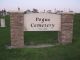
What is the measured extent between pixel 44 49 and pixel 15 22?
1.69 meters

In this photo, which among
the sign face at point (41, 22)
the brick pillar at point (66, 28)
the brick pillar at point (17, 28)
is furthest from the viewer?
the brick pillar at point (66, 28)

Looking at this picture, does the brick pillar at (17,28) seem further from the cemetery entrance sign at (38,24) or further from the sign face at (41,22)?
the sign face at (41,22)

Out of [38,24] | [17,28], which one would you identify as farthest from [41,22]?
[17,28]

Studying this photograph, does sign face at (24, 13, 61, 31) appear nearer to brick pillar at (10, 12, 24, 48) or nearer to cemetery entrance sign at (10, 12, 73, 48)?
cemetery entrance sign at (10, 12, 73, 48)

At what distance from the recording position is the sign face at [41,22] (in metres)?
8.94

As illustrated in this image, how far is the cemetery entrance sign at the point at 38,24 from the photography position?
878cm

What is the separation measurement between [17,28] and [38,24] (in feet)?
3.12

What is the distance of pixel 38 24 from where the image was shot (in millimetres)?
9086

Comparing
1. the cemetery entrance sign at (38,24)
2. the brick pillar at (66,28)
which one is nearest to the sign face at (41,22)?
the cemetery entrance sign at (38,24)

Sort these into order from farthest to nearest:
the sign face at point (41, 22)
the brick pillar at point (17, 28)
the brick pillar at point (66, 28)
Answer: the brick pillar at point (66, 28), the sign face at point (41, 22), the brick pillar at point (17, 28)

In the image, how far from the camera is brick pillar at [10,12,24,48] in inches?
344

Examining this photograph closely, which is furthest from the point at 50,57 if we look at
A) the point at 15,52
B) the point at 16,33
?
the point at 16,33

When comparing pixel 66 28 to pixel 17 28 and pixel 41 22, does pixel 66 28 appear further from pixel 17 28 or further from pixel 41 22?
pixel 17 28

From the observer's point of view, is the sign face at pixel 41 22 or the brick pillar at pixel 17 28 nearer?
the brick pillar at pixel 17 28
